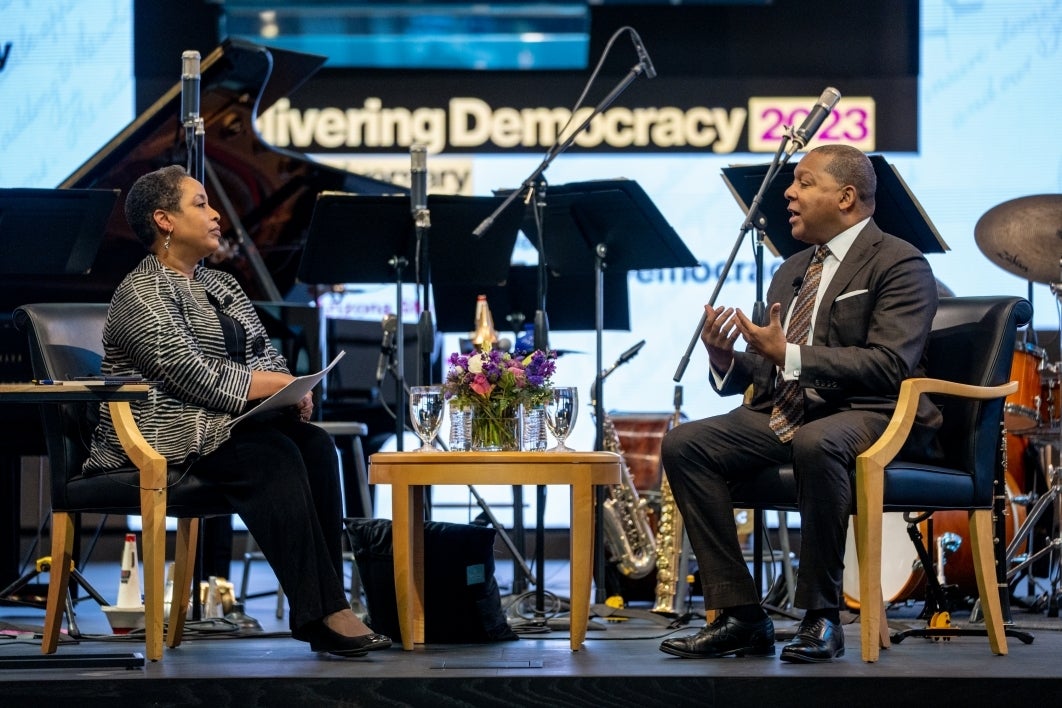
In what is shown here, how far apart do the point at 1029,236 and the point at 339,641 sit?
2.85 m

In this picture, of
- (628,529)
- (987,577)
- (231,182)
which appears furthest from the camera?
(231,182)

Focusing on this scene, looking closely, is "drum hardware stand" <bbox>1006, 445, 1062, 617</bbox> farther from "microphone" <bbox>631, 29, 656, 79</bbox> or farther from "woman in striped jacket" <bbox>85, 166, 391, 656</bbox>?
"woman in striped jacket" <bbox>85, 166, 391, 656</bbox>

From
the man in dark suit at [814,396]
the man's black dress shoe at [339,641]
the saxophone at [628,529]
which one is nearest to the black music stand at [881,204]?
the man in dark suit at [814,396]

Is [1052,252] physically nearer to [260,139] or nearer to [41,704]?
[260,139]

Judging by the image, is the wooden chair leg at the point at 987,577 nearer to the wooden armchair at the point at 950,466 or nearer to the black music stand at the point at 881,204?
the wooden armchair at the point at 950,466

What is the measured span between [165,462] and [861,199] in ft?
6.16

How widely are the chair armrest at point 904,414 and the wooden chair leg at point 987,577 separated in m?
0.31

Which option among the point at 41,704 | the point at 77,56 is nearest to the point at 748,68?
the point at 77,56

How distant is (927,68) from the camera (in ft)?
24.6

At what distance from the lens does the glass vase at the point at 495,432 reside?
3.69 metres

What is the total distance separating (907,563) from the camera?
4.86m

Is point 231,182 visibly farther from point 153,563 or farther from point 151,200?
point 153,563

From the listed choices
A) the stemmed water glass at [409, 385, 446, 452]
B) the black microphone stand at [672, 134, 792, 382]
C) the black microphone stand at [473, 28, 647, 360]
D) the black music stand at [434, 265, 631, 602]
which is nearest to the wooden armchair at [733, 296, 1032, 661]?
the black microphone stand at [672, 134, 792, 382]

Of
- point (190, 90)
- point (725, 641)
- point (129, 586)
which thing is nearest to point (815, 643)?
point (725, 641)
